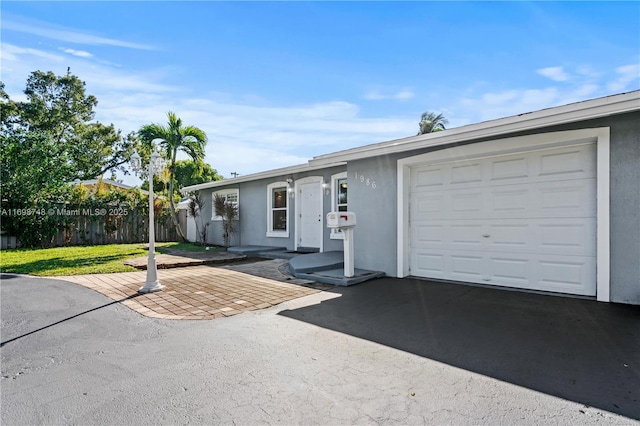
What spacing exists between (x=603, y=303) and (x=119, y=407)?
5.81 metres

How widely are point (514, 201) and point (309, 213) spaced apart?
19.6 ft

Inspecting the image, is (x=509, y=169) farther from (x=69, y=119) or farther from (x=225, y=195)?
(x=69, y=119)

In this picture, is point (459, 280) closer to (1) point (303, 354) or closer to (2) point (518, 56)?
(1) point (303, 354)

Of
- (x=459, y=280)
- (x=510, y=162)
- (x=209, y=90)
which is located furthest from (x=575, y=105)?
(x=209, y=90)

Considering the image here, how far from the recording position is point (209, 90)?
8.66 meters

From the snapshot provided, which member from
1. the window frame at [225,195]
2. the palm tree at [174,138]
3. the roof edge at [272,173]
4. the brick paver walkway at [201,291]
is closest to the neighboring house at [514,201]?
the roof edge at [272,173]

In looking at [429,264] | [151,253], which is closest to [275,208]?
[151,253]

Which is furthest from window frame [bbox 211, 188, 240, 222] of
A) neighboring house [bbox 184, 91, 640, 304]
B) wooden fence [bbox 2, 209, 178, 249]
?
neighboring house [bbox 184, 91, 640, 304]

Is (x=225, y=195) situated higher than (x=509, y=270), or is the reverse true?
(x=225, y=195)

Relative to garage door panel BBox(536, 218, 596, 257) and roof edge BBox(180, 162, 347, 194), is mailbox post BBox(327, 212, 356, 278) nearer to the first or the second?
roof edge BBox(180, 162, 347, 194)

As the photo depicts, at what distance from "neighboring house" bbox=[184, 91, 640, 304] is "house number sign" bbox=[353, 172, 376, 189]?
0.02m

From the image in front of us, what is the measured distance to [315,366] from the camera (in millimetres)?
2766

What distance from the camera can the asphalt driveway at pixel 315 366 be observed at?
2.11 metres

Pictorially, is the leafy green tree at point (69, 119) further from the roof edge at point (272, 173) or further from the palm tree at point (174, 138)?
the roof edge at point (272, 173)
